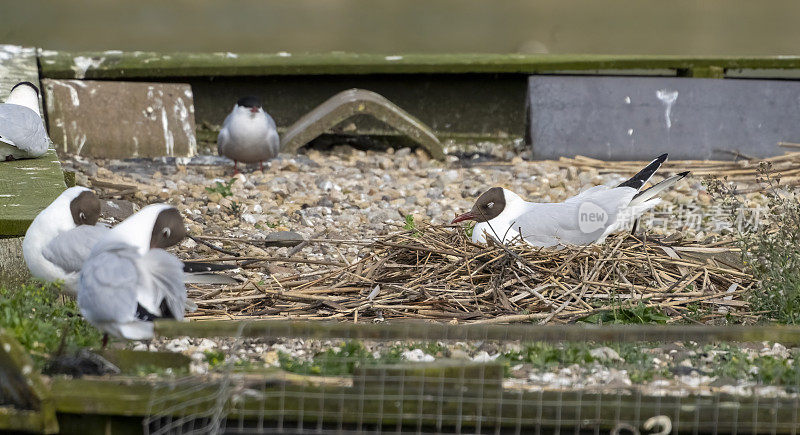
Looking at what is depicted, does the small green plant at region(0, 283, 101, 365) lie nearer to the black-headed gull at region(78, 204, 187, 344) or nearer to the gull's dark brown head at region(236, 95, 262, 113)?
the black-headed gull at region(78, 204, 187, 344)

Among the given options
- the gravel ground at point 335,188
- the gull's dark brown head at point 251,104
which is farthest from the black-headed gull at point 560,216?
the gull's dark brown head at point 251,104

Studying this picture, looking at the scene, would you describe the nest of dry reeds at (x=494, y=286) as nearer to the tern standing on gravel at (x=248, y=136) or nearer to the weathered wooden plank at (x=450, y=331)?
the weathered wooden plank at (x=450, y=331)

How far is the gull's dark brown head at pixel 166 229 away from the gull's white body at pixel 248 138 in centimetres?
322

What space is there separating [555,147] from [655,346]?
14.0 ft

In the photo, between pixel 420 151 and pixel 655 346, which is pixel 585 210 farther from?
pixel 420 151

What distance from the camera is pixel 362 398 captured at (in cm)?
246

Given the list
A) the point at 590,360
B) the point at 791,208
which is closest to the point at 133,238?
the point at 590,360

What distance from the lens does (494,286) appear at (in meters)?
3.95

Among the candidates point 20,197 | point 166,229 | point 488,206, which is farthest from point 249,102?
point 166,229

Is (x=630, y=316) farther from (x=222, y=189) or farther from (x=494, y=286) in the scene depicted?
(x=222, y=189)

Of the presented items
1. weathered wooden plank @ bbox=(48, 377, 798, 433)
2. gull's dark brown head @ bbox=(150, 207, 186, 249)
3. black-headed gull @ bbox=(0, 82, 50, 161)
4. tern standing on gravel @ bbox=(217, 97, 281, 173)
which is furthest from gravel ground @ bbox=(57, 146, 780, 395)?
weathered wooden plank @ bbox=(48, 377, 798, 433)

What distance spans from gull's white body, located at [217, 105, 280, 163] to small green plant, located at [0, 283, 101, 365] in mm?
3073

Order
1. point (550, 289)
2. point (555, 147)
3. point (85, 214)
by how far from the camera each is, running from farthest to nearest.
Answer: point (555, 147) → point (550, 289) → point (85, 214)

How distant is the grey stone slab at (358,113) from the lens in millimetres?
7242
